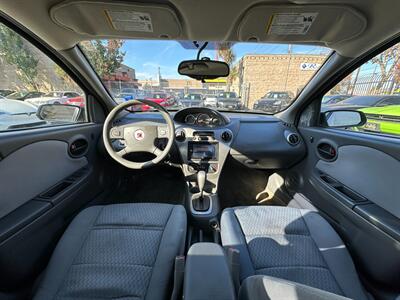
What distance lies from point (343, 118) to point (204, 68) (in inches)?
55.4

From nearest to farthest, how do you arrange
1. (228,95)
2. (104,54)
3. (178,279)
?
(178,279) → (104,54) → (228,95)

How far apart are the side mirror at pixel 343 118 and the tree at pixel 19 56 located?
2599 millimetres

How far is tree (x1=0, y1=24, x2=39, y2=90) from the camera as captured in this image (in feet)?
4.38

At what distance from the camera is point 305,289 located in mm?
570

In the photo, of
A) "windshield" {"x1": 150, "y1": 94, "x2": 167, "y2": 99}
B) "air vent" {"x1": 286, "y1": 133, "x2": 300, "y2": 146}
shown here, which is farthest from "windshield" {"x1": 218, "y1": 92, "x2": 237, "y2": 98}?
"air vent" {"x1": 286, "y1": 133, "x2": 300, "y2": 146}

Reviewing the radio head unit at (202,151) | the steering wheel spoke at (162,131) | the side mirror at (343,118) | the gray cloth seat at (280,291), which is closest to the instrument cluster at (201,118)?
the radio head unit at (202,151)

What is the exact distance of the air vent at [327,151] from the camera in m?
1.67

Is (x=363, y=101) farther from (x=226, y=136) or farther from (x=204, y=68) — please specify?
(x=204, y=68)

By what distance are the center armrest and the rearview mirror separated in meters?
1.46

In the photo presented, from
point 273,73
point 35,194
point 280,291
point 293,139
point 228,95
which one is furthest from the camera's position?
point 273,73

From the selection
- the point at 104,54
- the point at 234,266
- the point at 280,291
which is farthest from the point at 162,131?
the point at 280,291

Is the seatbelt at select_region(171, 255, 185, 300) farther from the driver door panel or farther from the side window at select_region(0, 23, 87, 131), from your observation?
the side window at select_region(0, 23, 87, 131)

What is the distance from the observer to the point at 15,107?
56.1 inches

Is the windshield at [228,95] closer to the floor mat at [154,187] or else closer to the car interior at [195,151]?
the car interior at [195,151]
